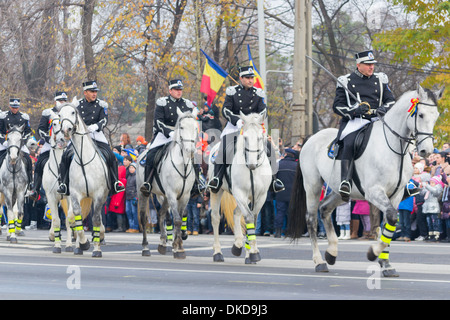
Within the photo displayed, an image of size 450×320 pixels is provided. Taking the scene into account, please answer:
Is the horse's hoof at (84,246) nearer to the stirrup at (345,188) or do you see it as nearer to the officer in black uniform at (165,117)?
the officer in black uniform at (165,117)

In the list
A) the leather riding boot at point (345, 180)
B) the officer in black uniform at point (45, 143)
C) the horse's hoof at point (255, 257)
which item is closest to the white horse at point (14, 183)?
the officer in black uniform at point (45, 143)

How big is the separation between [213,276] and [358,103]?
10.9ft

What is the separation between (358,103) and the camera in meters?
13.3

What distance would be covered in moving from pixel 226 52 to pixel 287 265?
85.4 ft

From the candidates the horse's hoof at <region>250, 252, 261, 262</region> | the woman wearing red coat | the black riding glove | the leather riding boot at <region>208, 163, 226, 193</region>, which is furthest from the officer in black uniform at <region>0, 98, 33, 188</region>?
the black riding glove

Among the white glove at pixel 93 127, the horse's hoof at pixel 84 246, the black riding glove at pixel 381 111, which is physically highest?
the white glove at pixel 93 127

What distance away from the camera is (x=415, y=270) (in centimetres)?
1384

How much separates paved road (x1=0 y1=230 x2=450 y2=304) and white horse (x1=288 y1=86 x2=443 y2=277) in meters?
0.55

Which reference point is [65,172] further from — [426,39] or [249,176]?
[426,39]

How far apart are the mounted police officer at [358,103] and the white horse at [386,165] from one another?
0.22 meters

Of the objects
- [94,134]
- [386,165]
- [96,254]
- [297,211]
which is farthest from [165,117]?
[386,165]

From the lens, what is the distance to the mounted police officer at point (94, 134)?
16.7m

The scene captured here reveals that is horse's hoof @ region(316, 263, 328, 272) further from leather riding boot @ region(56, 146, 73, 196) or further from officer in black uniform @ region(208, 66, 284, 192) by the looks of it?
leather riding boot @ region(56, 146, 73, 196)

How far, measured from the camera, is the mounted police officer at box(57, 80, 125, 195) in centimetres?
1673
